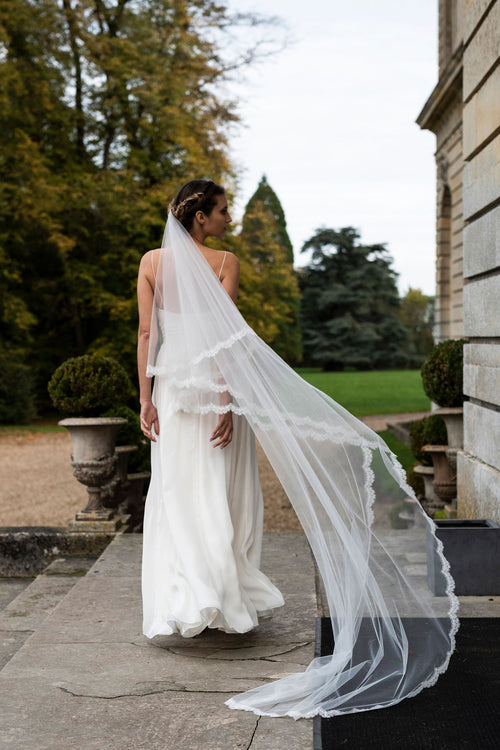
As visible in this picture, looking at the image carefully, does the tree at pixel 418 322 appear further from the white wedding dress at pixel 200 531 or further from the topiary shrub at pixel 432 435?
the white wedding dress at pixel 200 531

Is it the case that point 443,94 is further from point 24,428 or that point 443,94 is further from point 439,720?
point 439,720

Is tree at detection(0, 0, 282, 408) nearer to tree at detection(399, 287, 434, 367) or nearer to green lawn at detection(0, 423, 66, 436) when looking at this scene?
green lawn at detection(0, 423, 66, 436)

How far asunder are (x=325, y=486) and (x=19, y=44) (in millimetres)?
20750

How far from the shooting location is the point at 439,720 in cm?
281

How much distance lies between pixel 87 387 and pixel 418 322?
51.1 m

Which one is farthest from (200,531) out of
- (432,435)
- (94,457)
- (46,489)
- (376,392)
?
(376,392)

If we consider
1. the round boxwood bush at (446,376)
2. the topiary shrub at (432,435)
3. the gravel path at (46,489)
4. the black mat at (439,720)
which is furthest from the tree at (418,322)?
the black mat at (439,720)

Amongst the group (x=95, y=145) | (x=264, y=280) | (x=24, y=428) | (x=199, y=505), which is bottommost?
(x=24, y=428)

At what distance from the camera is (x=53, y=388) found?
646 cm

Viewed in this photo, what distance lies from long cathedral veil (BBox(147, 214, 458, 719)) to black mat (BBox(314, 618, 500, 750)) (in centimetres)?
14

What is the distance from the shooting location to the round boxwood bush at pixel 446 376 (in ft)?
21.1

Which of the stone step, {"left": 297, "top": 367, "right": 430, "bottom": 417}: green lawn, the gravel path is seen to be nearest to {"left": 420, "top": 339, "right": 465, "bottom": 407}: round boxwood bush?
the stone step

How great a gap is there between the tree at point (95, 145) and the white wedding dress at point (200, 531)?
16.6 metres

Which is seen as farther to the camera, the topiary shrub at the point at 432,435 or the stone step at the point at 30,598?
the topiary shrub at the point at 432,435
